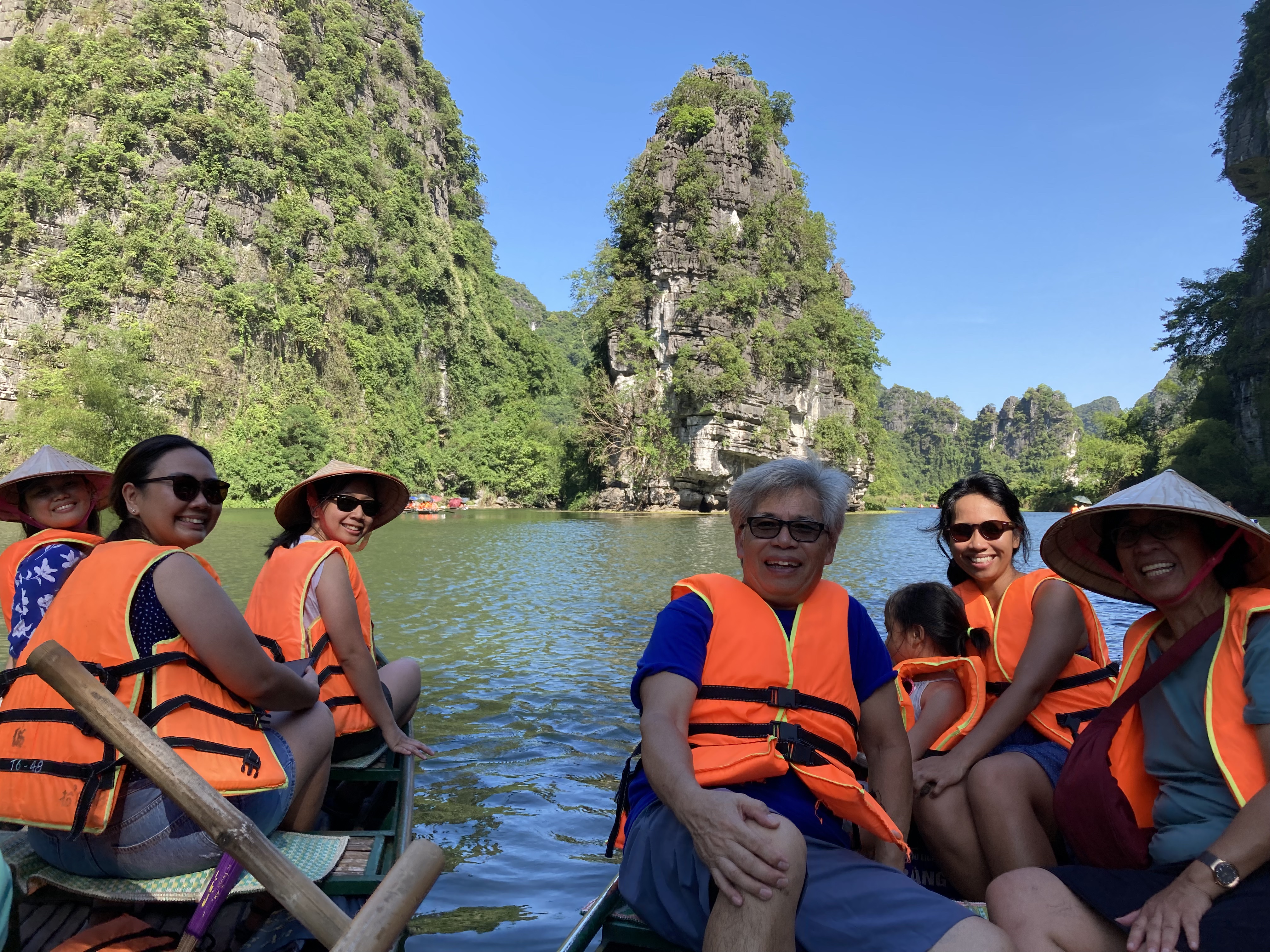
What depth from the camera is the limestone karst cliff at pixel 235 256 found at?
34094 millimetres

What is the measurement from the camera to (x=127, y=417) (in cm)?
2919

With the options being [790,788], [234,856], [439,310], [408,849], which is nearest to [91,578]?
[234,856]

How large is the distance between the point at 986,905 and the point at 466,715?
15.1 feet

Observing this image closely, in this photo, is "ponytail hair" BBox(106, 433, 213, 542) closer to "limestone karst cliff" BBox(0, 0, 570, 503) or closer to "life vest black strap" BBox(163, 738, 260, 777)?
"life vest black strap" BBox(163, 738, 260, 777)

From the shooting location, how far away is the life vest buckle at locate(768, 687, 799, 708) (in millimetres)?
2119

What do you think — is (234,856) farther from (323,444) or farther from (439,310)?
(439,310)

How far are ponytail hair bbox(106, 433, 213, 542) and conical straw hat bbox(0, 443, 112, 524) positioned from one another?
859 millimetres

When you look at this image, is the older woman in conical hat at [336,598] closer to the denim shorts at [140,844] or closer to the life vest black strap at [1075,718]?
the denim shorts at [140,844]

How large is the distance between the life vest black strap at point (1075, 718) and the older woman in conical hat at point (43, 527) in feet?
10.6

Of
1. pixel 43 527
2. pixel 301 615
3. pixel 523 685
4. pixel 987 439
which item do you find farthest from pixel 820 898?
pixel 987 439

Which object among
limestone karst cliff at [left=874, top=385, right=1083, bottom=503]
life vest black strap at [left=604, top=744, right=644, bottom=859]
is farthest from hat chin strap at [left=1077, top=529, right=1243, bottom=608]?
limestone karst cliff at [left=874, top=385, right=1083, bottom=503]

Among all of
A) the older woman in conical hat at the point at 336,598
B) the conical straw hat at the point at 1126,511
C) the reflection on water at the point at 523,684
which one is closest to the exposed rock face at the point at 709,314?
the reflection on water at the point at 523,684

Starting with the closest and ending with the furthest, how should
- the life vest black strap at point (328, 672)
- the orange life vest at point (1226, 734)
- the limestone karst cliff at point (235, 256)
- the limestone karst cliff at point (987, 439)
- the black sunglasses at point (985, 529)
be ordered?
the orange life vest at point (1226, 734), the black sunglasses at point (985, 529), the life vest black strap at point (328, 672), the limestone karst cliff at point (235, 256), the limestone karst cliff at point (987, 439)

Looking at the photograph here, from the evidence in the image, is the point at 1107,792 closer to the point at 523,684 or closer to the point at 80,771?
the point at 80,771
